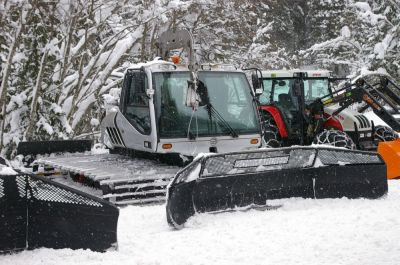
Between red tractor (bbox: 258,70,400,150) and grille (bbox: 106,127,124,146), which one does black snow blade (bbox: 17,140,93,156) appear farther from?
red tractor (bbox: 258,70,400,150)

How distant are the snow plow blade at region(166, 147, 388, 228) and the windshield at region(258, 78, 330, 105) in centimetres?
525

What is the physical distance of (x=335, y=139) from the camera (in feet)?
37.7

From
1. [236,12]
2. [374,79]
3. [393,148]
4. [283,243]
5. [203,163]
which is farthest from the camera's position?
[374,79]

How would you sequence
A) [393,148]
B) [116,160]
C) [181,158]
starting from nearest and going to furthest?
[181,158], [116,160], [393,148]

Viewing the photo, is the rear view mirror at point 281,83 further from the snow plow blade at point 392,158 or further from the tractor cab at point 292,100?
the snow plow blade at point 392,158

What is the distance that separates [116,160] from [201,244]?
390 centimetres

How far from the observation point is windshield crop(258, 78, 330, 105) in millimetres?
13109

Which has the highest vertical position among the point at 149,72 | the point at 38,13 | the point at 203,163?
the point at 38,13

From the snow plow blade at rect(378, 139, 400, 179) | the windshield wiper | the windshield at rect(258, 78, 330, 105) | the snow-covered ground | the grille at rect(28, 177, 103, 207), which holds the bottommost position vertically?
the snow-covered ground

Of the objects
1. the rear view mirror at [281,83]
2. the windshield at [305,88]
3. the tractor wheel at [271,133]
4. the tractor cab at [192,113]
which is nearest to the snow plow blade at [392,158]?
the tractor cab at [192,113]

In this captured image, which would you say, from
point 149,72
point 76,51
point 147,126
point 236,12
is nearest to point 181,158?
point 147,126

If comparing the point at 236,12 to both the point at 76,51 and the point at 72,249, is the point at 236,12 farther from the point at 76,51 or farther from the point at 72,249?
the point at 72,249

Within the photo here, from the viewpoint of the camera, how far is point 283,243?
19.0 ft

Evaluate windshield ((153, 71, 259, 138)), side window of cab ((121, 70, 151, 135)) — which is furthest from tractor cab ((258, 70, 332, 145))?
side window of cab ((121, 70, 151, 135))
